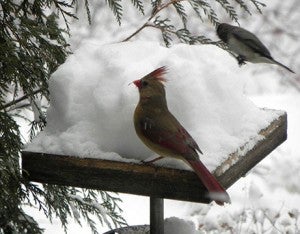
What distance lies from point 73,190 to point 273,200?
329 centimetres

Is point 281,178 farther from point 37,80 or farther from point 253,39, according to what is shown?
point 37,80

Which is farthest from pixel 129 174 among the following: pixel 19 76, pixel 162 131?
pixel 19 76

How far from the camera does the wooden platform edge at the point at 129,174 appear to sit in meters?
1.63

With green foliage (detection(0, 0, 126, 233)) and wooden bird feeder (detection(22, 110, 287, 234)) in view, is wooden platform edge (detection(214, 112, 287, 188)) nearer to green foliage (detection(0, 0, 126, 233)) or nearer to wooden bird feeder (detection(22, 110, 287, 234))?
wooden bird feeder (detection(22, 110, 287, 234))

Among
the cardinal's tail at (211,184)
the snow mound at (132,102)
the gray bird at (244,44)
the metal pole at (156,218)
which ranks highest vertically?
the gray bird at (244,44)

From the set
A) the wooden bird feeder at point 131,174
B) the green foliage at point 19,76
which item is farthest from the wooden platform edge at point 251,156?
Answer: the green foliage at point 19,76

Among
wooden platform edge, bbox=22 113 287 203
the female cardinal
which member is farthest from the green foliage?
the female cardinal

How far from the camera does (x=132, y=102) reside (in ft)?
5.98

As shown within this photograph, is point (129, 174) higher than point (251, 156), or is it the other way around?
point (251, 156)

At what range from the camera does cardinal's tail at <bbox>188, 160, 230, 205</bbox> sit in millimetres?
1509

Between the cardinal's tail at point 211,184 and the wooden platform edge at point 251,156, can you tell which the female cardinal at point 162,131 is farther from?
the wooden platform edge at point 251,156

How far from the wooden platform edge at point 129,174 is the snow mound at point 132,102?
3cm

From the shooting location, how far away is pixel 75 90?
6.31 feet

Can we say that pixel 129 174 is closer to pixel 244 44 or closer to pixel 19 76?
pixel 19 76
